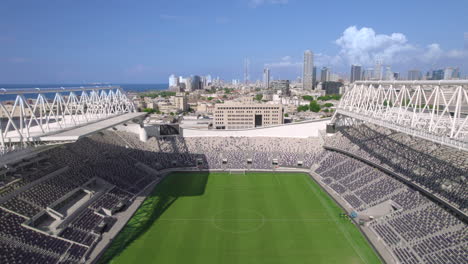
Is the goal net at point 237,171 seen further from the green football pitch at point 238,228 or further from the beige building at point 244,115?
the beige building at point 244,115

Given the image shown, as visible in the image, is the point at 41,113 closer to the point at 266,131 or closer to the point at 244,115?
the point at 266,131

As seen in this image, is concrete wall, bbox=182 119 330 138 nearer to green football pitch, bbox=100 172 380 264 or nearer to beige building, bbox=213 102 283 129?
green football pitch, bbox=100 172 380 264

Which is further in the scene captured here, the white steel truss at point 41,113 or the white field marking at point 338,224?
the white field marking at point 338,224

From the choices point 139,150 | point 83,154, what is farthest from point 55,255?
point 139,150

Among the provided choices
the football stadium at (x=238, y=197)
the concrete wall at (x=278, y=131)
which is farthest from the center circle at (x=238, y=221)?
the concrete wall at (x=278, y=131)

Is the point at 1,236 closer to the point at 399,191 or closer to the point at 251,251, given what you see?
the point at 251,251
